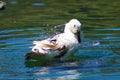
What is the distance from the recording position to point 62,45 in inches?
370

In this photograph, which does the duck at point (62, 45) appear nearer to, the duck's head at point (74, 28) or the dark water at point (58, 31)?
the duck's head at point (74, 28)

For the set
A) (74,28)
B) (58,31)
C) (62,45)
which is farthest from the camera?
(58,31)

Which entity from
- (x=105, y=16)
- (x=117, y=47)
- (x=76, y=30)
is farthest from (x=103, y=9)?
(x=76, y=30)

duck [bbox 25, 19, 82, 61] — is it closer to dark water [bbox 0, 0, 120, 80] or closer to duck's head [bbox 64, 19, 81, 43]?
duck's head [bbox 64, 19, 81, 43]

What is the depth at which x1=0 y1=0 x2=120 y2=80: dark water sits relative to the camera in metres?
9.02

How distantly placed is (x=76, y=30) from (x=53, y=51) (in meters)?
0.52

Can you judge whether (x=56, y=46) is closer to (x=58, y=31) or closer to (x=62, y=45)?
(x=62, y=45)

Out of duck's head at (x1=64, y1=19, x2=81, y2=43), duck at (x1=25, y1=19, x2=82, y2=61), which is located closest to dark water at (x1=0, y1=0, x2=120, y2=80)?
duck at (x1=25, y1=19, x2=82, y2=61)

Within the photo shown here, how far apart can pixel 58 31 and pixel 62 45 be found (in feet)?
7.67

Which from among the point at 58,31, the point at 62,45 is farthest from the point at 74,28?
the point at 58,31

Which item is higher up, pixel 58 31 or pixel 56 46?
pixel 56 46

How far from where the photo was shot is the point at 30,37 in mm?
12000

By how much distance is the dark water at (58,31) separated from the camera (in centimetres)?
902

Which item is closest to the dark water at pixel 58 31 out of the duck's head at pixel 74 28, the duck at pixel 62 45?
the duck at pixel 62 45
